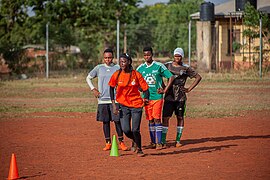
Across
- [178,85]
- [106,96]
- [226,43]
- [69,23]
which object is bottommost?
[106,96]

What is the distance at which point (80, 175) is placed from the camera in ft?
31.5

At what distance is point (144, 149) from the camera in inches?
489

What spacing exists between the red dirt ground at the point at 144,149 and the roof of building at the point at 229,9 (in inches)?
831

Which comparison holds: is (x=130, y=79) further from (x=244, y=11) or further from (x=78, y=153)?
(x=244, y=11)

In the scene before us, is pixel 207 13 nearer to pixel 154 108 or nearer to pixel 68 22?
pixel 68 22

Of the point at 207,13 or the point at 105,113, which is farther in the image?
the point at 207,13

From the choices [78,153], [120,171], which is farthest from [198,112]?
[120,171]

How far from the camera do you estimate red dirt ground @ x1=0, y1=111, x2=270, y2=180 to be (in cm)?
977

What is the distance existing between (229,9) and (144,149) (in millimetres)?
29846

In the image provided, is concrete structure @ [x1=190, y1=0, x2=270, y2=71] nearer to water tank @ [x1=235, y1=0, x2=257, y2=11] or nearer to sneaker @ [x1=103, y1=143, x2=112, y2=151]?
water tank @ [x1=235, y1=0, x2=257, y2=11]

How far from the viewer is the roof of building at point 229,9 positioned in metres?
37.7

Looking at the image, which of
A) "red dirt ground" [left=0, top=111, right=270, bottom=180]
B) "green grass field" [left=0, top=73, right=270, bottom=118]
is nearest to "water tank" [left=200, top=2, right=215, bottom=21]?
"green grass field" [left=0, top=73, right=270, bottom=118]

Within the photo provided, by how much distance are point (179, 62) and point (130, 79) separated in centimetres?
152

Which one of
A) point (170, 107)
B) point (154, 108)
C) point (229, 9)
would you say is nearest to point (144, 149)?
point (154, 108)
